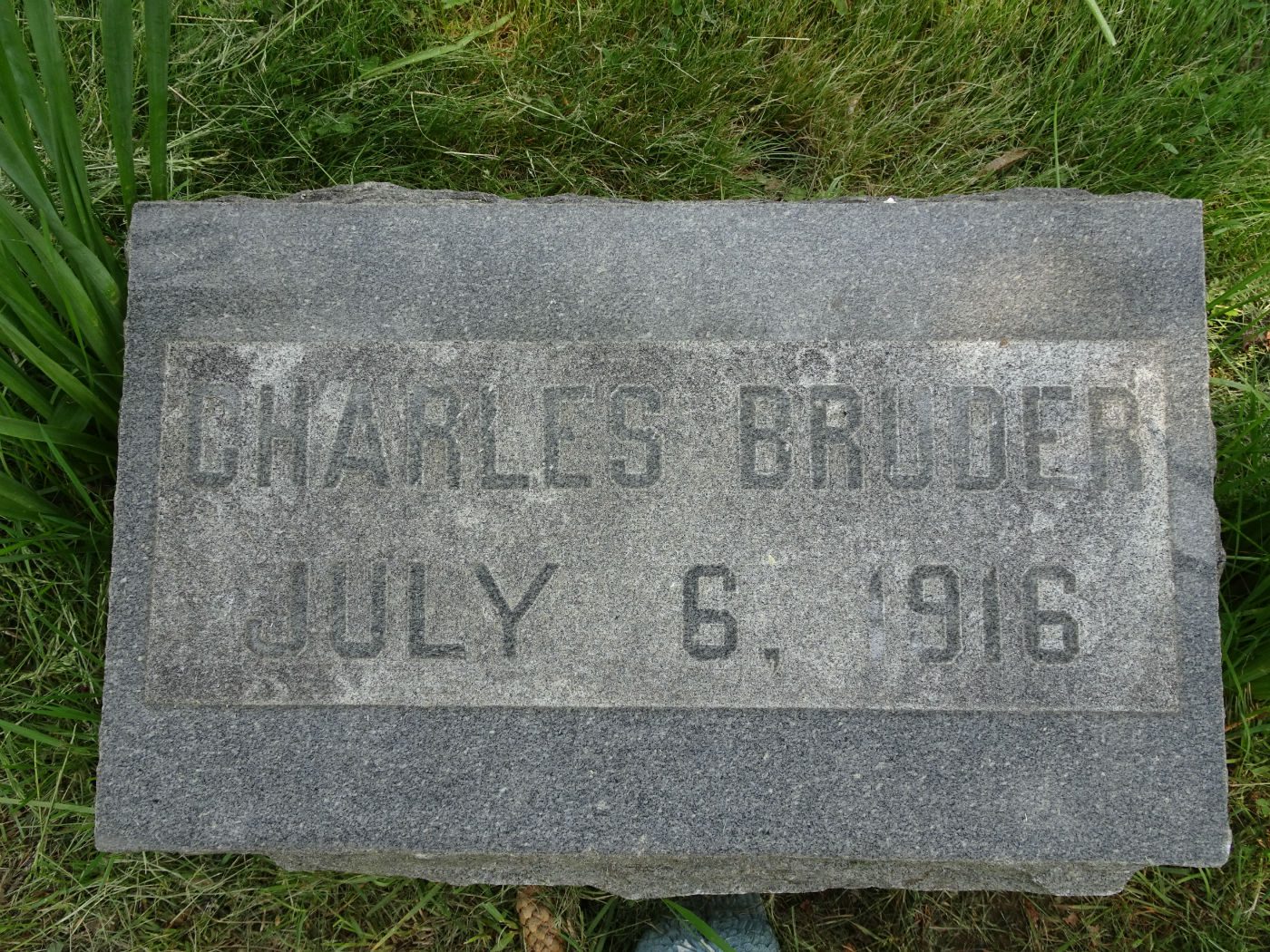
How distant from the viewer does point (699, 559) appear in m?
1.64

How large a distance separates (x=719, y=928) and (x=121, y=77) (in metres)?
2.05

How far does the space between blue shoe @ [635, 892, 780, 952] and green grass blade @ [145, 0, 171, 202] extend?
72.4 inches

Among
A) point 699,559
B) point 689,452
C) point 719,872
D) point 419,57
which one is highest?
point 419,57

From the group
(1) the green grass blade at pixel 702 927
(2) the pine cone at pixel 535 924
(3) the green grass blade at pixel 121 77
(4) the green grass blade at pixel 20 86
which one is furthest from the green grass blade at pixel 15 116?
(1) the green grass blade at pixel 702 927

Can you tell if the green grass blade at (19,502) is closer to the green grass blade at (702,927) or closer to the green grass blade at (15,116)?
the green grass blade at (15,116)

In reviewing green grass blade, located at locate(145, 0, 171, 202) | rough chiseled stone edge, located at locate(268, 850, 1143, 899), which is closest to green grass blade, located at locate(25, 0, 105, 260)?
green grass blade, located at locate(145, 0, 171, 202)

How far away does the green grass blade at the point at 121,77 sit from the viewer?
1.55 meters

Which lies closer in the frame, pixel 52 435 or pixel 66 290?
pixel 66 290

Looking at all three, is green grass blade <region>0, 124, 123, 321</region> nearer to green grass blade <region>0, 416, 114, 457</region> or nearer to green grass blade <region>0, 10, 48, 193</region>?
green grass blade <region>0, 10, 48, 193</region>

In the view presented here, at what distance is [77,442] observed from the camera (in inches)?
73.3

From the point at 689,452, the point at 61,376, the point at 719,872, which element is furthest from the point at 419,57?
the point at 719,872

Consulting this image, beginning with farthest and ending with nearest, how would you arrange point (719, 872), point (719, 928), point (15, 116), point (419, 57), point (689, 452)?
point (419, 57) → point (719, 928) → point (719, 872) → point (689, 452) → point (15, 116)

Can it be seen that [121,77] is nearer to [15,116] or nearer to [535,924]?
[15,116]

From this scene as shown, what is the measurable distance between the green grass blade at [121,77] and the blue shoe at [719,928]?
186 centimetres
